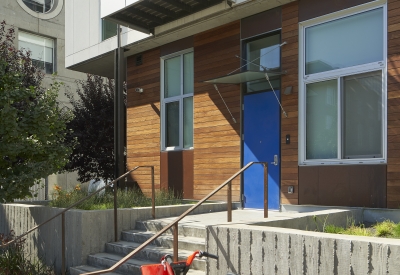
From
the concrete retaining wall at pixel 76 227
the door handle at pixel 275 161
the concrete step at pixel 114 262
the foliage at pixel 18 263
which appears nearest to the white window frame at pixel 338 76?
the door handle at pixel 275 161

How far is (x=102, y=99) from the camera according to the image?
17.3m

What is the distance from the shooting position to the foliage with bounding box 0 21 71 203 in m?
9.00

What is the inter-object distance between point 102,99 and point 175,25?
686 cm

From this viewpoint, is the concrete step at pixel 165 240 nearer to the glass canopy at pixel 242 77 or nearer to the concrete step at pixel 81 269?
the concrete step at pixel 81 269

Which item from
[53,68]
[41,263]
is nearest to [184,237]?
[41,263]

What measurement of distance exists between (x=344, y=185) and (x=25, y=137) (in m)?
5.76

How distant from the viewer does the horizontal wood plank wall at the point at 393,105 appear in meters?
7.64

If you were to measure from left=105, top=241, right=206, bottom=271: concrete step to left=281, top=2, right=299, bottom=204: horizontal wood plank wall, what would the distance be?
107 inches

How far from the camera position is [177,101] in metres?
12.0

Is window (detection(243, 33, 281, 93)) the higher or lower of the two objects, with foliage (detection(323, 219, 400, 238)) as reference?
higher

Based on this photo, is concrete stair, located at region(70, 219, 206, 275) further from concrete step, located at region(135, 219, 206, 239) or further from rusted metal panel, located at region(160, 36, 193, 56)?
rusted metal panel, located at region(160, 36, 193, 56)

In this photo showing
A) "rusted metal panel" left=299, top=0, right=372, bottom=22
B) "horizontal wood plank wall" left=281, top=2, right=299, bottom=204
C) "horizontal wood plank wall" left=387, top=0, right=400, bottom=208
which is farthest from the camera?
"horizontal wood plank wall" left=281, top=2, right=299, bottom=204

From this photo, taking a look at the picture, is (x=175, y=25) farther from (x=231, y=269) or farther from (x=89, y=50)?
(x=231, y=269)

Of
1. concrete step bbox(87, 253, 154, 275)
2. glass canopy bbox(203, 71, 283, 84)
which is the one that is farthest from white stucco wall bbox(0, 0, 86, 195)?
concrete step bbox(87, 253, 154, 275)
